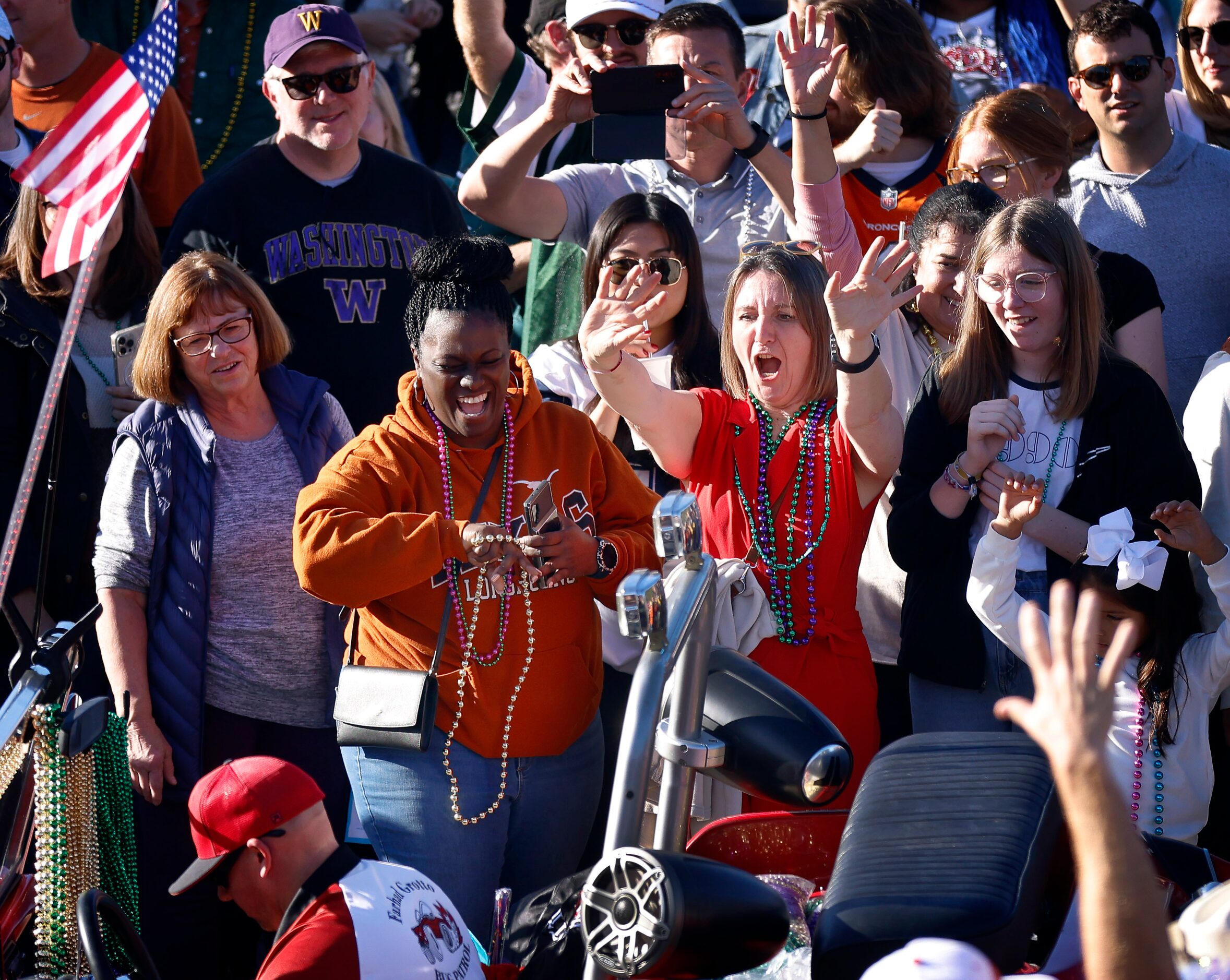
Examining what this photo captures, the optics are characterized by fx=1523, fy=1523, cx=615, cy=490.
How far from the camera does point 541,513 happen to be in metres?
3.47

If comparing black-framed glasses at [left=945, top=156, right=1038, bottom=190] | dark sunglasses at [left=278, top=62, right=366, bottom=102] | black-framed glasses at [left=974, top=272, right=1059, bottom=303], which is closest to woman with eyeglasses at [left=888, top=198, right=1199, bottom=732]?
black-framed glasses at [left=974, top=272, right=1059, bottom=303]

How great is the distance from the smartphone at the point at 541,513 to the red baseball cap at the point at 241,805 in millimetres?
721

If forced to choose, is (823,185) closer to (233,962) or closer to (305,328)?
(305,328)

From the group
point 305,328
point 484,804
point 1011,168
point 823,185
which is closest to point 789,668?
point 484,804

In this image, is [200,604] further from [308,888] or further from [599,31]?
[599,31]

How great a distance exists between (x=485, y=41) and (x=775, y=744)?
13.5 ft

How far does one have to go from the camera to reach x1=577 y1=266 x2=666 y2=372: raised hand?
11.7 ft

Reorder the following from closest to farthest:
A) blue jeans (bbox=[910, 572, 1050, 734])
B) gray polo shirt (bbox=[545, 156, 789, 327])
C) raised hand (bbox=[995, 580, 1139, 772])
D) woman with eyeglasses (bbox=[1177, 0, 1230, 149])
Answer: raised hand (bbox=[995, 580, 1139, 772])
blue jeans (bbox=[910, 572, 1050, 734])
gray polo shirt (bbox=[545, 156, 789, 327])
woman with eyeglasses (bbox=[1177, 0, 1230, 149])

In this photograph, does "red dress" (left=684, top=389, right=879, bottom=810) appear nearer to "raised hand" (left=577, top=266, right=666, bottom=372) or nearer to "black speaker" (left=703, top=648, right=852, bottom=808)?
"raised hand" (left=577, top=266, right=666, bottom=372)

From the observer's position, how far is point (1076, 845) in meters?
1.86

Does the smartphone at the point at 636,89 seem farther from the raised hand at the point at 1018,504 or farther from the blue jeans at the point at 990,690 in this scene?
the blue jeans at the point at 990,690

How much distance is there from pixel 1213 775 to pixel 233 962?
2.64 metres

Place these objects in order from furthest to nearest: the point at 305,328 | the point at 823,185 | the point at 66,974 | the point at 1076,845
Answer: the point at 305,328 → the point at 823,185 → the point at 66,974 → the point at 1076,845

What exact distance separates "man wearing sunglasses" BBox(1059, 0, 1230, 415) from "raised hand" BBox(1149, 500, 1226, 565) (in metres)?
1.13
